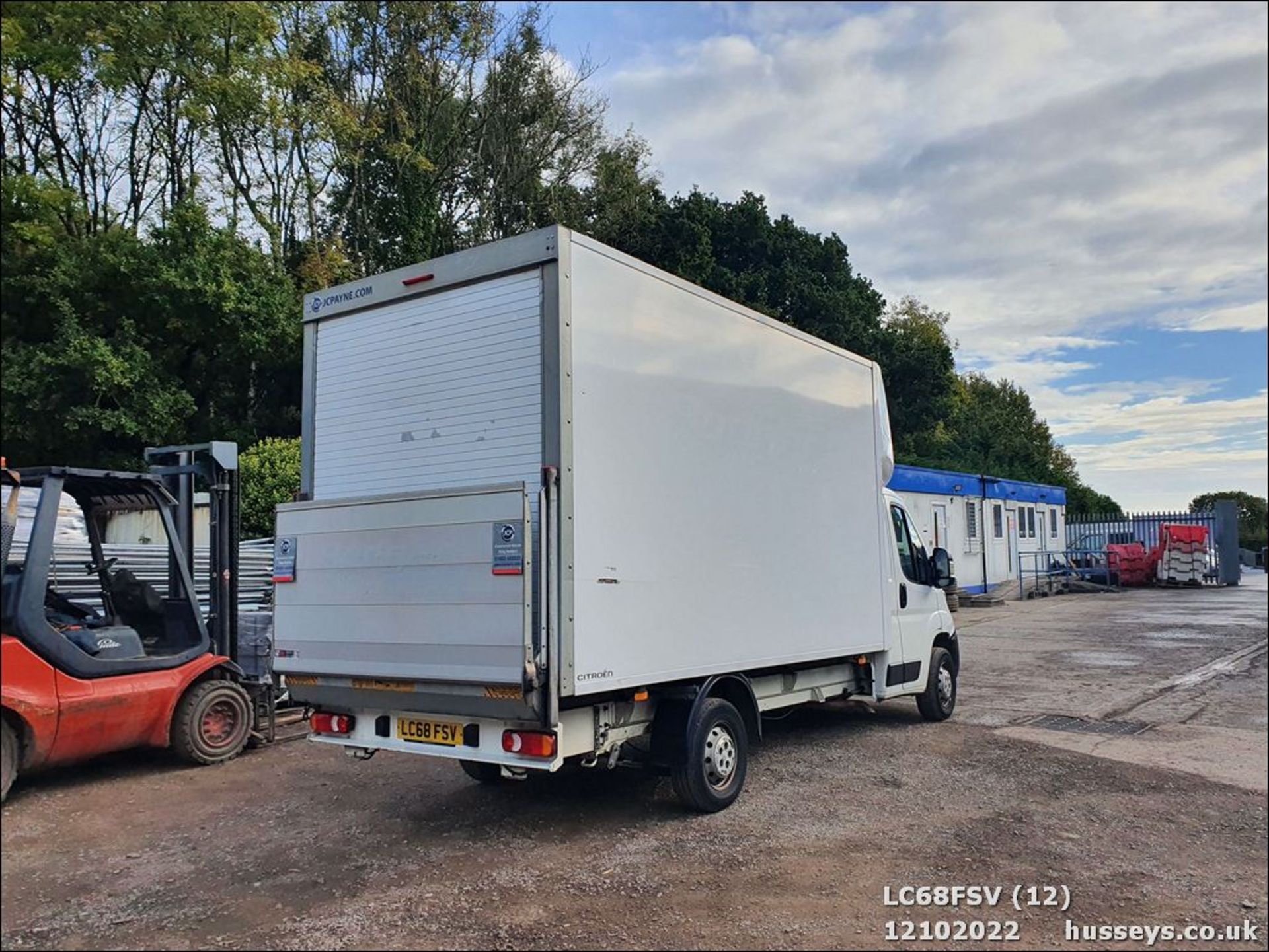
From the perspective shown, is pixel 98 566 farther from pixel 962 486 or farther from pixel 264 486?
pixel 962 486

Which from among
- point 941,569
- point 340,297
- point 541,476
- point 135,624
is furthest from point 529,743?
point 941,569

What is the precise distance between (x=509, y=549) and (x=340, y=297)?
2.39 metres

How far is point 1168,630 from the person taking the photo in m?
16.2

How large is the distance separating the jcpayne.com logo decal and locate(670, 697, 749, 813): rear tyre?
133 inches

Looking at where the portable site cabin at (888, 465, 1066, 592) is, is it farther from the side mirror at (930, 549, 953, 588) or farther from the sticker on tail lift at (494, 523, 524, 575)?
the sticker on tail lift at (494, 523, 524, 575)

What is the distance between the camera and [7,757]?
2580 millimetres

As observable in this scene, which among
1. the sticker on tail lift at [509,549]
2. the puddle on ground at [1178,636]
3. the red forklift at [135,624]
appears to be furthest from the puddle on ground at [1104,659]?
the red forklift at [135,624]

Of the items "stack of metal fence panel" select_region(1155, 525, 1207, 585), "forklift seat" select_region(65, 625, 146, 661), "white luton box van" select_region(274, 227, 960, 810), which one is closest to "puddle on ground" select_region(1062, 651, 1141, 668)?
"white luton box van" select_region(274, 227, 960, 810)

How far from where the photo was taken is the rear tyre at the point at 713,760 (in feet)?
18.0

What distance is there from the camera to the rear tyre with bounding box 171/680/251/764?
660 cm

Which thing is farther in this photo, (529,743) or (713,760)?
(713,760)

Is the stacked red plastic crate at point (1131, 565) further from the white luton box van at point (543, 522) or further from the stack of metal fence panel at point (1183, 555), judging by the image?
the white luton box van at point (543, 522)

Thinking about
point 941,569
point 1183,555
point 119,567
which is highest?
point 119,567

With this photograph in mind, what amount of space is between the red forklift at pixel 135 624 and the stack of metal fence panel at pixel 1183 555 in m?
27.8
